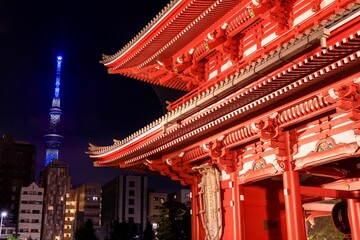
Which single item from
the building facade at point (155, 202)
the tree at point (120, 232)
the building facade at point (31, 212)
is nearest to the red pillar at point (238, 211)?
the tree at point (120, 232)

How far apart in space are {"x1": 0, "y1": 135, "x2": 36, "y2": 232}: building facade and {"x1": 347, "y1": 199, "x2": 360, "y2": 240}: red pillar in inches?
3906

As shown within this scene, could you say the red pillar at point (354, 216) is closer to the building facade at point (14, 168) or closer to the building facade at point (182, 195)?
the building facade at point (182, 195)

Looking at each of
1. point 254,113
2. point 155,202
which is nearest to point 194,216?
point 254,113

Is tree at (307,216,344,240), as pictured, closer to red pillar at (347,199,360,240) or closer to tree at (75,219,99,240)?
red pillar at (347,199,360,240)

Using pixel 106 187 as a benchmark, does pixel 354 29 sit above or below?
below

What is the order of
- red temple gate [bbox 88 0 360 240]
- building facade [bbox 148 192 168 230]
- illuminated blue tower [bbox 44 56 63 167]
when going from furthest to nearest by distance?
illuminated blue tower [bbox 44 56 63 167]
building facade [bbox 148 192 168 230]
red temple gate [bbox 88 0 360 240]

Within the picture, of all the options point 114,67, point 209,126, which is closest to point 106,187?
point 114,67

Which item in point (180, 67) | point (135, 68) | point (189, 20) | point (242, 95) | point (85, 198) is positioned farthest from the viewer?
point (85, 198)

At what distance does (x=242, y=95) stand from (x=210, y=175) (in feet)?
15.2

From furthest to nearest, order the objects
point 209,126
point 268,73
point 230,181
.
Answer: point 230,181, point 209,126, point 268,73

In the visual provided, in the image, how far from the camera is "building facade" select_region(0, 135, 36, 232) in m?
104

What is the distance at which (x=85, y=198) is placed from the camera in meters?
95.6

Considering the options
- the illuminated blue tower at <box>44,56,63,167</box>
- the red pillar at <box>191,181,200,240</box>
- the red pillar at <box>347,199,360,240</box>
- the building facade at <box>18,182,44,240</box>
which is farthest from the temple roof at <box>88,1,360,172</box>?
the illuminated blue tower at <box>44,56,63,167</box>

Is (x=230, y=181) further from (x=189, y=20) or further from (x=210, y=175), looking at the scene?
(x=189, y=20)
